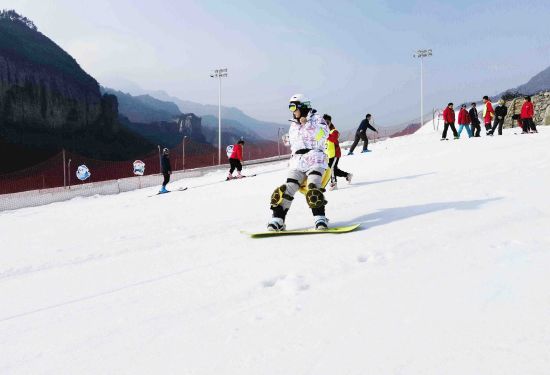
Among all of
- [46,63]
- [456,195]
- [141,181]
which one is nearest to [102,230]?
[456,195]

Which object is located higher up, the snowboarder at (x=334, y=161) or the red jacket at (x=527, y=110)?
the red jacket at (x=527, y=110)

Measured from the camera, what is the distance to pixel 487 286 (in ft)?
10.3

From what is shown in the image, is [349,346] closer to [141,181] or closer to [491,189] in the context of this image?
[491,189]

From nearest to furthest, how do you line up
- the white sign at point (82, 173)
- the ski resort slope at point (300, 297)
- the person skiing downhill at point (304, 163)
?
1. the ski resort slope at point (300, 297)
2. the person skiing downhill at point (304, 163)
3. the white sign at point (82, 173)

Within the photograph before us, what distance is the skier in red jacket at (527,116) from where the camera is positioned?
17.5 metres

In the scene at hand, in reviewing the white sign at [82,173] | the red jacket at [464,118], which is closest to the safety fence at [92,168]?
the white sign at [82,173]

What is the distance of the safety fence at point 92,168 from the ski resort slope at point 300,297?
16.5 m

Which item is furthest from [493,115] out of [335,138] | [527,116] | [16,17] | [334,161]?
[16,17]

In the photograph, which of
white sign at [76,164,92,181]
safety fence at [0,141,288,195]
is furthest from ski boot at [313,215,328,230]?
white sign at [76,164,92,181]

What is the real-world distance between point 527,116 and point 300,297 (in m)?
17.9

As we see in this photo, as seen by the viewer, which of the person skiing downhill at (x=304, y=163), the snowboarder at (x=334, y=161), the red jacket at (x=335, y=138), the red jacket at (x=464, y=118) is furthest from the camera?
the red jacket at (x=464, y=118)

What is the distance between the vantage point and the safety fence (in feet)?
74.6

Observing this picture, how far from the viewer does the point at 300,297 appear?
10.6 feet

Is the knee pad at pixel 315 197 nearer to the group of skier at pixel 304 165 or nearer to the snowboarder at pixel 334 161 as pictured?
the group of skier at pixel 304 165
